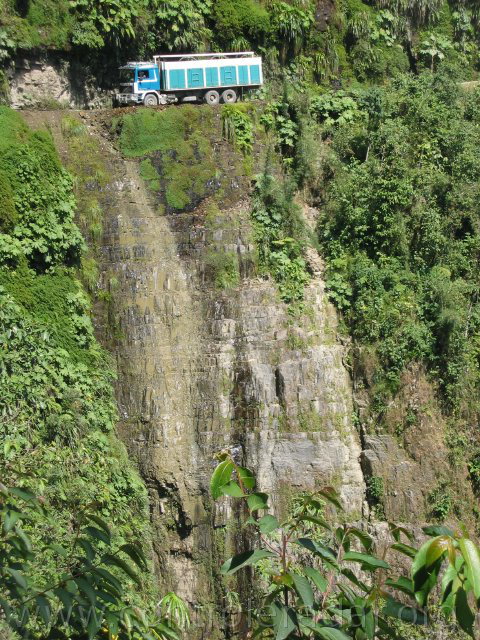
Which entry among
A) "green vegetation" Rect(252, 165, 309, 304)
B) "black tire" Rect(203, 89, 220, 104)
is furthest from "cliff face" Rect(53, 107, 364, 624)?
"black tire" Rect(203, 89, 220, 104)

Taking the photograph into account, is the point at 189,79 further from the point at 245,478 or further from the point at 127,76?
the point at 245,478

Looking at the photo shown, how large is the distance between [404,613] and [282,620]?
18.3 inches

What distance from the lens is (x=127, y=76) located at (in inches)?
734

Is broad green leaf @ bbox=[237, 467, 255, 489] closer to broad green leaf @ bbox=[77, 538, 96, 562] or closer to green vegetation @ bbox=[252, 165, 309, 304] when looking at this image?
broad green leaf @ bbox=[77, 538, 96, 562]

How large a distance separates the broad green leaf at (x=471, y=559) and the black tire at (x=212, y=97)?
1613cm

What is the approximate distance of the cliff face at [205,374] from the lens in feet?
49.4

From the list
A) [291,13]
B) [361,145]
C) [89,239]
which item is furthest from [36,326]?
[291,13]

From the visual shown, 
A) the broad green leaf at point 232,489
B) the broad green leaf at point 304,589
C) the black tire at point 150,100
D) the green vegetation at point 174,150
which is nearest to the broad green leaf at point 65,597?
the broad green leaf at point 232,489

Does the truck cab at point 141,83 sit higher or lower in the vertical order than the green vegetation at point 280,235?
higher

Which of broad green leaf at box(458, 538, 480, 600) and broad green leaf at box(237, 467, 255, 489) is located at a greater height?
broad green leaf at box(237, 467, 255, 489)

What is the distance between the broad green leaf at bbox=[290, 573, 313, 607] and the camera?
3.45 meters

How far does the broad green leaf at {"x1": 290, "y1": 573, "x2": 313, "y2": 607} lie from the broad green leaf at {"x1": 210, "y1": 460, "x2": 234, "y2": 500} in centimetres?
45

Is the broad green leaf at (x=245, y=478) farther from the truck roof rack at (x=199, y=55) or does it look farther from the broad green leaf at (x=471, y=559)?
the truck roof rack at (x=199, y=55)

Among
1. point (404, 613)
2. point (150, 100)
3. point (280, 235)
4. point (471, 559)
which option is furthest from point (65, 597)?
point (150, 100)
